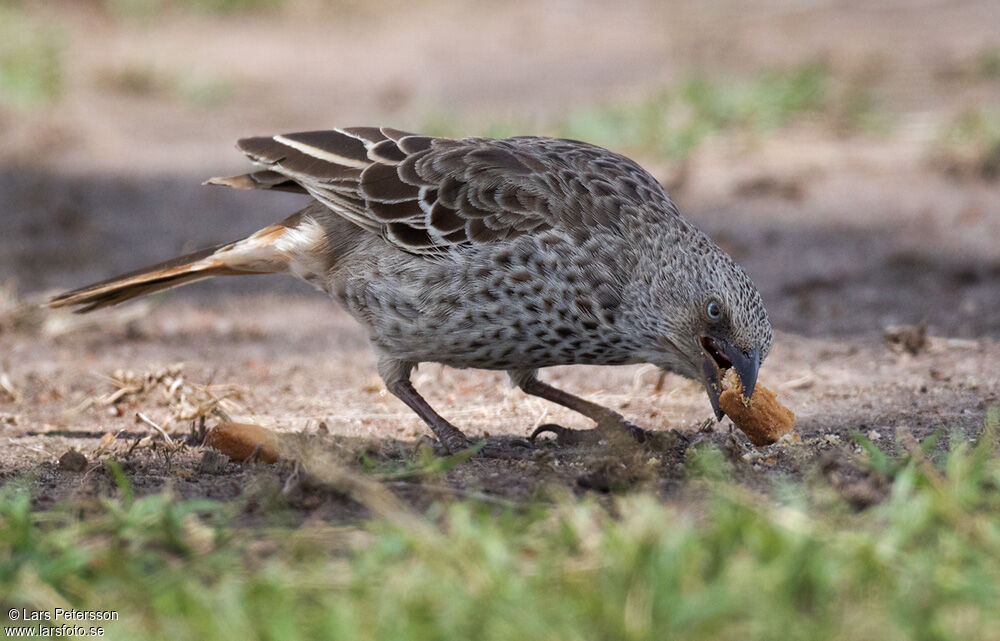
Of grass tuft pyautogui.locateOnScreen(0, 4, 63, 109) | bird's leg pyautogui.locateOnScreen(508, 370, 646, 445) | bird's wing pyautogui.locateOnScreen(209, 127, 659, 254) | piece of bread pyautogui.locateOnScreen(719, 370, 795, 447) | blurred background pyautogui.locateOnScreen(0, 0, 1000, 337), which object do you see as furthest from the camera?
grass tuft pyautogui.locateOnScreen(0, 4, 63, 109)

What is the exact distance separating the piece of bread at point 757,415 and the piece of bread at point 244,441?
5.41 ft

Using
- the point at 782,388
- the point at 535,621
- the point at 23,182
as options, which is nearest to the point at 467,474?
the point at 535,621

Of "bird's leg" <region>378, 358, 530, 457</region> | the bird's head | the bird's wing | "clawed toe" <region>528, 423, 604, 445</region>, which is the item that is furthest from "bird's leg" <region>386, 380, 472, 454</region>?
the bird's head

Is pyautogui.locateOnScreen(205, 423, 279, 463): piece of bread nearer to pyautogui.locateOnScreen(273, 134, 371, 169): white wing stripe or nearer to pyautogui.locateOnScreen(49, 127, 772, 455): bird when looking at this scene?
pyautogui.locateOnScreen(49, 127, 772, 455): bird

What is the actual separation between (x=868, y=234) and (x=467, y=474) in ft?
14.9

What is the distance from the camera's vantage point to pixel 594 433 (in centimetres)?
480

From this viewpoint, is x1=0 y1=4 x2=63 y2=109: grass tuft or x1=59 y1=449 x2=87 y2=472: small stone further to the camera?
x1=0 y1=4 x2=63 y2=109: grass tuft

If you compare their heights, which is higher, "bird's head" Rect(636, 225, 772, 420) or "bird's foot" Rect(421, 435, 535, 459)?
"bird's head" Rect(636, 225, 772, 420)

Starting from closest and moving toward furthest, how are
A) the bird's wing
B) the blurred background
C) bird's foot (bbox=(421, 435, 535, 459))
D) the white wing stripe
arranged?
1. bird's foot (bbox=(421, 435, 535, 459))
2. the bird's wing
3. the white wing stripe
4. the blurred background

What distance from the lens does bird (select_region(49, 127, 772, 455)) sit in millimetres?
4383

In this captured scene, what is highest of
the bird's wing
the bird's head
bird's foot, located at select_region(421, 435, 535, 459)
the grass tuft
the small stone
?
the bird's wing

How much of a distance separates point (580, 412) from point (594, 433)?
24 centimetres

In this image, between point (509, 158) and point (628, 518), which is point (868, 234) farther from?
point (628, 518)

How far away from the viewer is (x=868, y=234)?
7.64 meters
